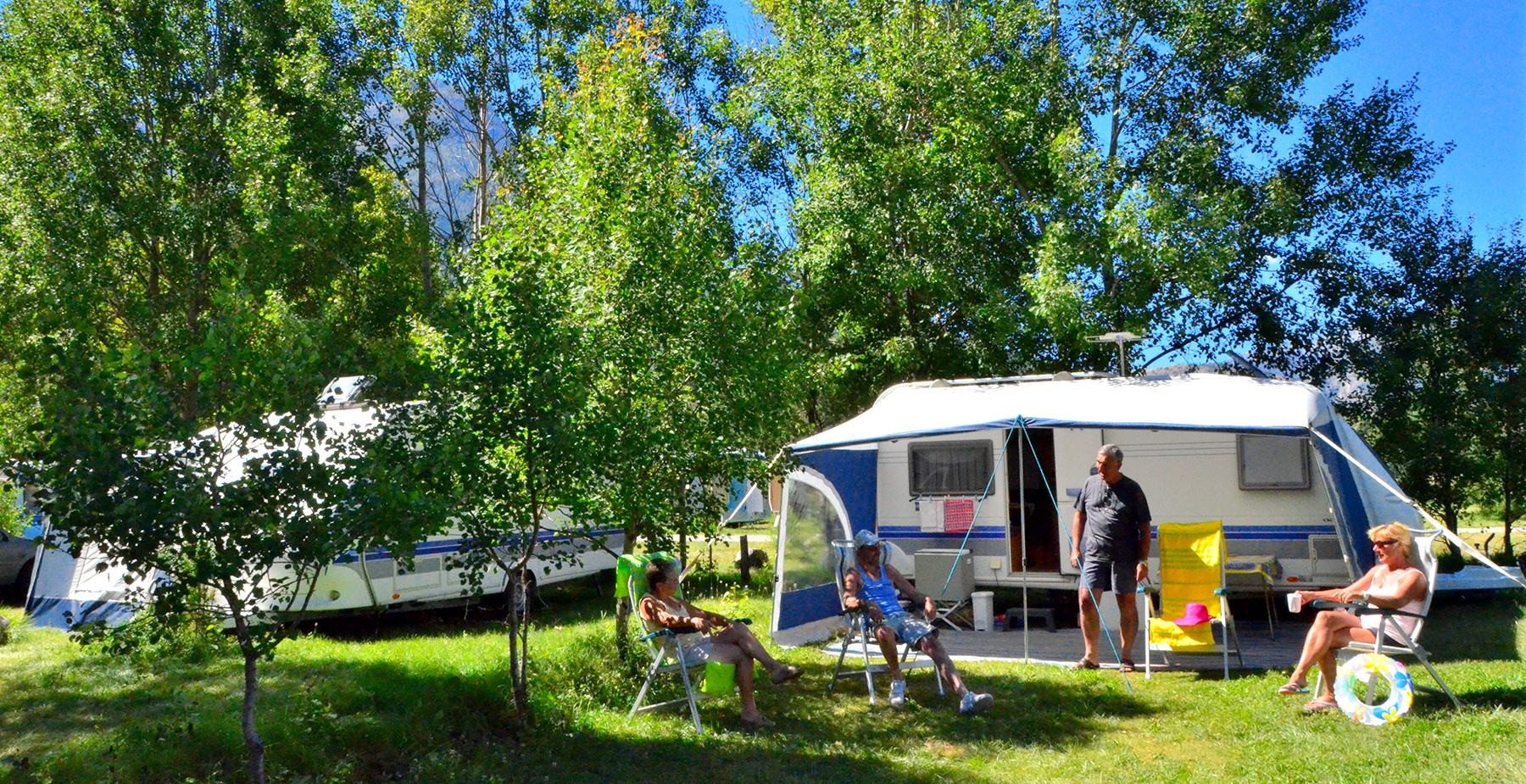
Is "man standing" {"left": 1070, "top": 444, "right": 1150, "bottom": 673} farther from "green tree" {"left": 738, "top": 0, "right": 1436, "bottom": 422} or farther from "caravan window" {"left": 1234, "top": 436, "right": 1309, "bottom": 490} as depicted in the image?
"green tree" {"left": 738, "top": 0, "right": 1436, "bottom": 422}

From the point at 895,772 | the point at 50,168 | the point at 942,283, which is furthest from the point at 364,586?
the point at 50,168

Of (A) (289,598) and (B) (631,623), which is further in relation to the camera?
(B) (631,623)

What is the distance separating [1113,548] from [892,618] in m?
1.72

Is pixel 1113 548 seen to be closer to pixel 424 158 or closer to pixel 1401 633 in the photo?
pixel 1401 633

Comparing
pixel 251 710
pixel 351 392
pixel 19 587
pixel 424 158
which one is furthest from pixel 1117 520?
pixel 424 158

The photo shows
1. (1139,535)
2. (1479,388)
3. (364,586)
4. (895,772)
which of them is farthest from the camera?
(1479,388)

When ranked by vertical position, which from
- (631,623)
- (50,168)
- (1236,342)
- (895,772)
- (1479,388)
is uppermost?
(50,168)

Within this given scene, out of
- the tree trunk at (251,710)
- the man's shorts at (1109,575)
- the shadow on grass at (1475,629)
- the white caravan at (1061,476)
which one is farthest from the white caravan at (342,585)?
the shadow on grass at (1475,629)

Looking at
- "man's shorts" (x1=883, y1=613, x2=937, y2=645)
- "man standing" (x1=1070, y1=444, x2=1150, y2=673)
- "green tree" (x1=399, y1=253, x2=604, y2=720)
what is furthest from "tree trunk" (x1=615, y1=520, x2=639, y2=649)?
"man standing" (x1=1070, y1=444, x2=1150, y2=673)

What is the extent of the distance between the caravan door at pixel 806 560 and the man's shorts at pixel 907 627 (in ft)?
5.31

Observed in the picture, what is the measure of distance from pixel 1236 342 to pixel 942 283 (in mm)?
4200

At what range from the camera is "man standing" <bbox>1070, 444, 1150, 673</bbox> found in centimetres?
727

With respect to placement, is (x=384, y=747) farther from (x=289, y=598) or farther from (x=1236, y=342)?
(x=1236, y=342)

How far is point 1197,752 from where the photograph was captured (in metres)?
5.33
